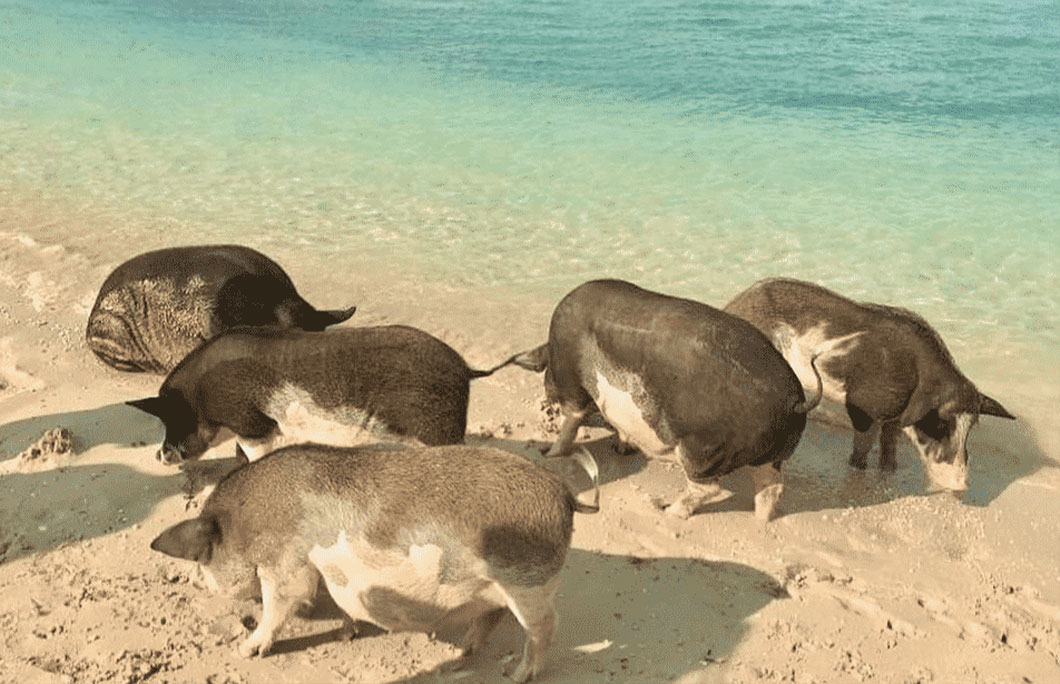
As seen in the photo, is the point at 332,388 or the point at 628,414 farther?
the point at 628,414

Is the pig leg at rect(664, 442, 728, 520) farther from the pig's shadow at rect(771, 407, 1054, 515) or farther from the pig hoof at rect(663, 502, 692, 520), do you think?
the pig's shadow at rect(771, 407, 1054, 515)

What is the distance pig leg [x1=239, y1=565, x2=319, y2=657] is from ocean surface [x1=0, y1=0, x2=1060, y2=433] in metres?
6.63

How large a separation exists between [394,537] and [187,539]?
1.13m

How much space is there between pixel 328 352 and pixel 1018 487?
5374mm

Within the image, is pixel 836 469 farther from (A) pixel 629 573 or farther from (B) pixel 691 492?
(A) pixel 629 573

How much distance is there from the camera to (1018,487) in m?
7.93

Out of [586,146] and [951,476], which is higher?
[586,146]

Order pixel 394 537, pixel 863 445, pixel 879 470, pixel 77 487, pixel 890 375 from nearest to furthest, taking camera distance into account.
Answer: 1. pixel 394 537
2. pixel 77 487
3. pixel 890 375
4. pixel 863 445
5. pixel 879 470

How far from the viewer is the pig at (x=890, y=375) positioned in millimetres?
7402

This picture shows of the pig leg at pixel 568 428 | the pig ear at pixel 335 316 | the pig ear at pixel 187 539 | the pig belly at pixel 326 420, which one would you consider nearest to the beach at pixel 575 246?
the pig leg at pixel 568 428

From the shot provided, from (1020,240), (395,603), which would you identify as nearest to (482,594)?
(395,603)

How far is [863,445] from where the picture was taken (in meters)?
7.86

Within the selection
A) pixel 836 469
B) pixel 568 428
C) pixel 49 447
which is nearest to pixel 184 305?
pixel 49 447

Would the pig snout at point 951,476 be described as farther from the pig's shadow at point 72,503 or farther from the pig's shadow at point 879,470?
the pig's shadow at point 72,503
